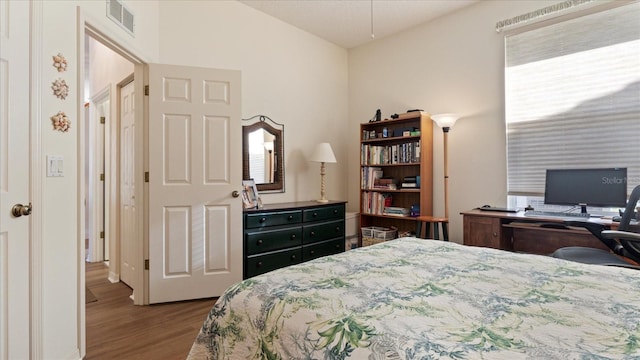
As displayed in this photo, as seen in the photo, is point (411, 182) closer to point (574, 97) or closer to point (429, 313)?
point (574, 97)

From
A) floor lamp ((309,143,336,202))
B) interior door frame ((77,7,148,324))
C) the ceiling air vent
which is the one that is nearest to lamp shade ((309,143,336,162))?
floor lamp ((309,143,336,202))

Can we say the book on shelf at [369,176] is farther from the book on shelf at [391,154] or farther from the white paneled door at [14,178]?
the white paneled door at [14,178]

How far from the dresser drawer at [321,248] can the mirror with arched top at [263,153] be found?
78 cm

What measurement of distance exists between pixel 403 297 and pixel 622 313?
0.62 m

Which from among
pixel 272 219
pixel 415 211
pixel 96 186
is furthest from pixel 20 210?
pixel 415 211

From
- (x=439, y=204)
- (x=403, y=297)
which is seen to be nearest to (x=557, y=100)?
(x=439, y=204)

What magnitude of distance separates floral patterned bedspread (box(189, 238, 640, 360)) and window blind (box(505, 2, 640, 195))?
73.1 inches

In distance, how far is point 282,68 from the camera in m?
3.95

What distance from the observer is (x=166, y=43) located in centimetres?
307

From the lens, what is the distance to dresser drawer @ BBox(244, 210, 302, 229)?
3075 mm

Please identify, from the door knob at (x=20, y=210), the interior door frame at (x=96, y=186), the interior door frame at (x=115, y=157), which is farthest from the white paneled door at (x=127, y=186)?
the door knob at (x=20, y=210)

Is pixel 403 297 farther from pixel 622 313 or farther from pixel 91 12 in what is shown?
pixel 91 12

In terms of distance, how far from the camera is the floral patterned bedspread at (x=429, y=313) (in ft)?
2.65

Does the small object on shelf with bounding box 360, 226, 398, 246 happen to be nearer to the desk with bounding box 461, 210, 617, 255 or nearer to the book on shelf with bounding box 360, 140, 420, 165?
the book on shelf with bounding box 360, 140, 420, 165
